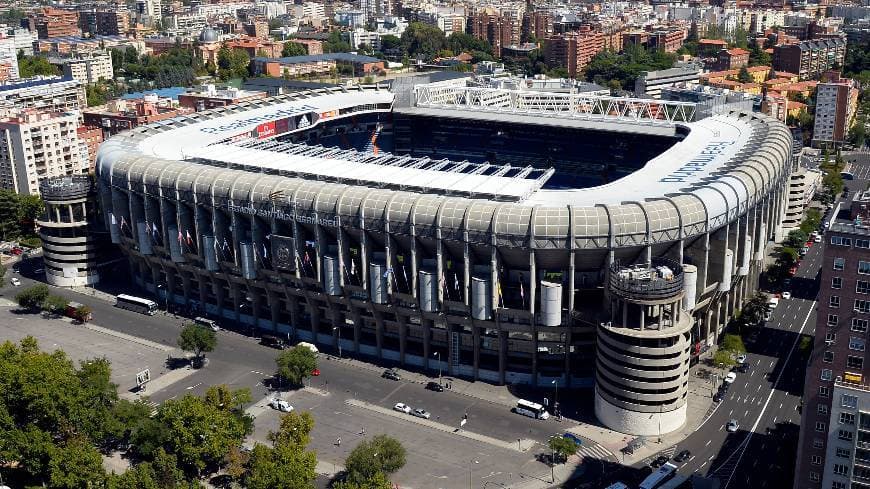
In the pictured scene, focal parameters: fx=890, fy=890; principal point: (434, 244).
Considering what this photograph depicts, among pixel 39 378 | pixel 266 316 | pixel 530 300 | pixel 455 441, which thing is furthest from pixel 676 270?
pixel 39 378

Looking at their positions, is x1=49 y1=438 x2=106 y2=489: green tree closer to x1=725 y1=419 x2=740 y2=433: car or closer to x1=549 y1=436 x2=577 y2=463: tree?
x1=549 y1=436 x2=577 y2=463: tree

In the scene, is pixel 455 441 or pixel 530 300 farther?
A: pixel 530 300

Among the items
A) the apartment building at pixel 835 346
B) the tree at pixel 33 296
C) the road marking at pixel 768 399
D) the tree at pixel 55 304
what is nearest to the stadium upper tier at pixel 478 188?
the tree at pixel 55 304

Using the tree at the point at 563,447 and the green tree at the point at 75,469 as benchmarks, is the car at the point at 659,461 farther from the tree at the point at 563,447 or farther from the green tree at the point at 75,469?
the green tree at the point at 75,469

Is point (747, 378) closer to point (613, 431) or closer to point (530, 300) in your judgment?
point (613, 431)

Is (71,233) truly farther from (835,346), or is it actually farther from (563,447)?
(835,346)

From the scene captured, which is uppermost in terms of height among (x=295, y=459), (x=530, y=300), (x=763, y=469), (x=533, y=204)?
(x=533, y=204)
